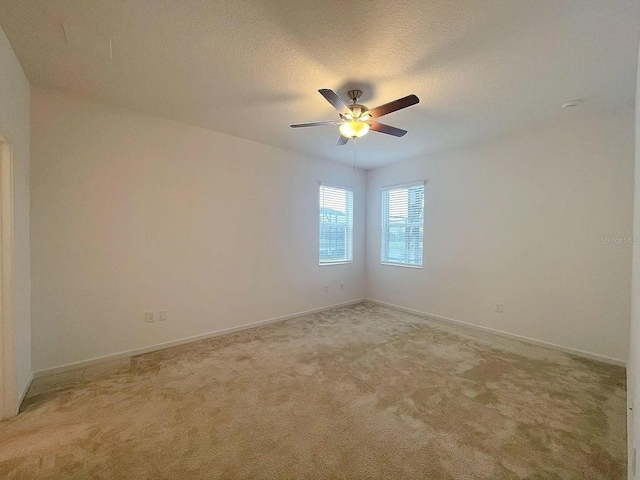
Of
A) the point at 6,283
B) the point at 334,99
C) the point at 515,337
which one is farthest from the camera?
the point at 515,337

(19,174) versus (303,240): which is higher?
(19,174)

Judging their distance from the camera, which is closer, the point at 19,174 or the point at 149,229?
the point at 19,174

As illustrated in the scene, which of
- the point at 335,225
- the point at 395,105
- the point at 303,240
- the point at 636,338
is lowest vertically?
the point at 636,338

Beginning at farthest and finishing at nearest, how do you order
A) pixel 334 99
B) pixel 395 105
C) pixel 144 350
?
pixel 144 350 < pixel 395 105 < pixel 334 99

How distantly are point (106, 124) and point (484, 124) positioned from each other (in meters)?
4.16

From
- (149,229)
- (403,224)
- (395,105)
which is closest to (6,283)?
(149,229)

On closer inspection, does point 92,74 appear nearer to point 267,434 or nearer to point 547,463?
point 267,434

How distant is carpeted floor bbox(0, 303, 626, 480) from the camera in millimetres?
1501

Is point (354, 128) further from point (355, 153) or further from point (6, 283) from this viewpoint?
point (6, 283)

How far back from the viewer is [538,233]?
10.6 ft

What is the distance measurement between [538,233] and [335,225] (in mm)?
2918

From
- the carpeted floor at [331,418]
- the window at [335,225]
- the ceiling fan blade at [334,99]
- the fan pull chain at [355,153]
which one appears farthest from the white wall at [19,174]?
the window at [335,225]

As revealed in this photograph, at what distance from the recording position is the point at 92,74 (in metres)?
2.22

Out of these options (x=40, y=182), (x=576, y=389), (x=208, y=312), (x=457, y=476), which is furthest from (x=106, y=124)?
(x=576, y=389)
